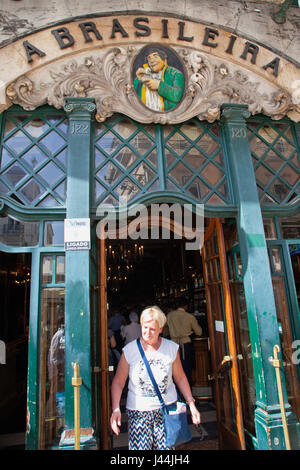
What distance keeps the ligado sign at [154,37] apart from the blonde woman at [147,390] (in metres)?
4.28

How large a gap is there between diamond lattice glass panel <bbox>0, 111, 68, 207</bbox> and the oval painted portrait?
138 cm

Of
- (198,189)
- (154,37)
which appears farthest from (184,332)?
(154,37)

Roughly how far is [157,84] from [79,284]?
340cm

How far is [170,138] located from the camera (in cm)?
472

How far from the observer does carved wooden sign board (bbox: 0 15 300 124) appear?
14.4ft

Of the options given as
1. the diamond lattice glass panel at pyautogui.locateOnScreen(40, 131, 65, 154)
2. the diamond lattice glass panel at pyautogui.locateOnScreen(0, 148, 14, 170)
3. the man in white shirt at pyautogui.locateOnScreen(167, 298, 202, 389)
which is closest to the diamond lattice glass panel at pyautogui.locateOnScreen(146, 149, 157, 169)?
the diamond lattice glass panel at pyautogui.locateOnScreen(40, 131, 65, 154)

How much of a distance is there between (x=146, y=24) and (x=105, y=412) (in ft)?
19.7

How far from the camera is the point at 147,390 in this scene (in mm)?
2795

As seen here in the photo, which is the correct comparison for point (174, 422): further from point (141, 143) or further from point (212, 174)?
point (141, 143)

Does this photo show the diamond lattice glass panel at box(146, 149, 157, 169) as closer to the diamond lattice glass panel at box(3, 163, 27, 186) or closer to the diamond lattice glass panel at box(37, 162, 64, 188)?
the diamond lattice glass panel at box(37, 162, 64, 188)

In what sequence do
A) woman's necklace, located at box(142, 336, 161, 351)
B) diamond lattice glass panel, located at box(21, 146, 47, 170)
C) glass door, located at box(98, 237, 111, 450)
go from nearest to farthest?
woman's necklace, located at box(142, 336, 161, 351)
glass door, located at box(98, 237, 111, 450)
diamond lattice glass panel, located at box(21, 146, 47, 170)

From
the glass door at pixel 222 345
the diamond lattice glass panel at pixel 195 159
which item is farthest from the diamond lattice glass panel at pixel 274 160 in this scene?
the glass door at pixel 222 345

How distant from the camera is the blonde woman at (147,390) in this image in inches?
109
